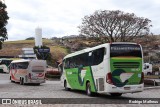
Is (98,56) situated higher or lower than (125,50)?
lower

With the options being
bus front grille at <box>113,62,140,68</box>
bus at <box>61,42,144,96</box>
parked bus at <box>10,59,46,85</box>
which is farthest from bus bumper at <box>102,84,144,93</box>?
parked bus at <box>10,59,46,85</box>

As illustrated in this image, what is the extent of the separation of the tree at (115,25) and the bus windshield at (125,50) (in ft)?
131

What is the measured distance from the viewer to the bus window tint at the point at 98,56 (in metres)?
21.8

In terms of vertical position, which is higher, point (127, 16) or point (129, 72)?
point (127, 16)

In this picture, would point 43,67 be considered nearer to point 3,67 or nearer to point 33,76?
point 33,76

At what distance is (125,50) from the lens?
21.5 meters

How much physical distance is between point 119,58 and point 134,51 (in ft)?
3.50

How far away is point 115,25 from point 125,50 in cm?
4121

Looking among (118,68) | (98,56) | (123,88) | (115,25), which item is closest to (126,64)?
(118,68)

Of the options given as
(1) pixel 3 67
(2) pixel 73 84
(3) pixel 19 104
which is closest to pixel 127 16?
(1) pixel 3 67

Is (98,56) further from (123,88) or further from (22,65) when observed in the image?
(22,65)

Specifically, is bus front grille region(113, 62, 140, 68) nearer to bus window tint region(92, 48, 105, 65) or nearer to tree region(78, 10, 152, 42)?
bus window tint region(92, 48, 105, 65)

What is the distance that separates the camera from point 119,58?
838 inches

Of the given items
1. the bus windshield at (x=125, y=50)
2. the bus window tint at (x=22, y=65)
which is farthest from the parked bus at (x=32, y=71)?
the bus windshield at (x=125, y=50)
